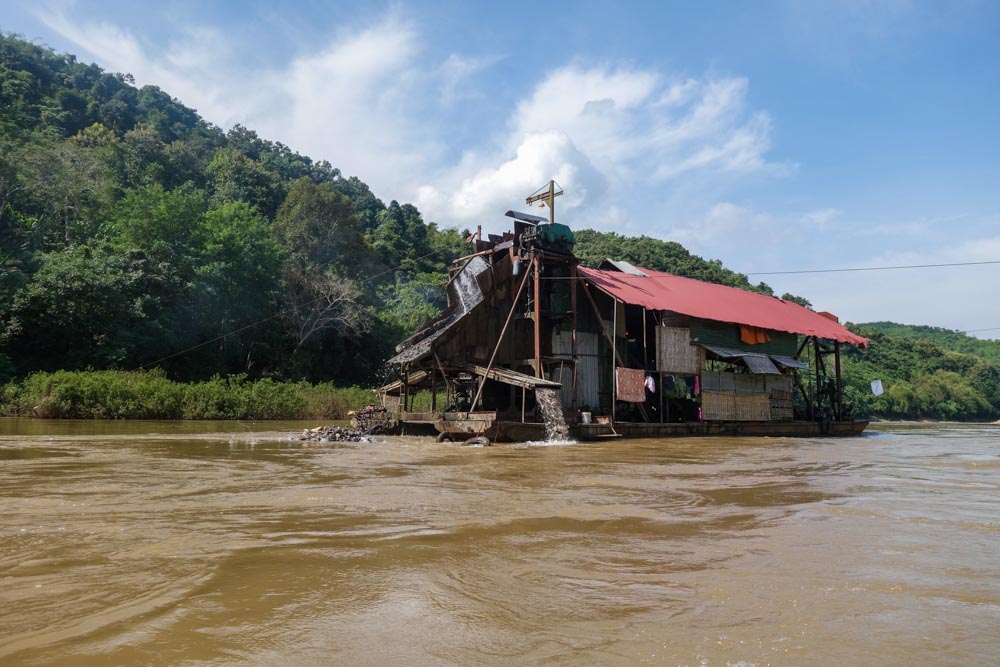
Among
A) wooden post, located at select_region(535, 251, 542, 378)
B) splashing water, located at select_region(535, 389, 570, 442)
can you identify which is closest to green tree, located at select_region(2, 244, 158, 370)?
wooden post, located at select_region(535, 251, 542, 378)

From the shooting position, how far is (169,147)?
48594 millimetres

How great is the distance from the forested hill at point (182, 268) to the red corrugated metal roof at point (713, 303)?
16.1 metres

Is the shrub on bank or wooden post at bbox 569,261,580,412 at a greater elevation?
wooden post at bbox 569,261,580,412

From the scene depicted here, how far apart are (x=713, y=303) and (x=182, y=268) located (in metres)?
23.2

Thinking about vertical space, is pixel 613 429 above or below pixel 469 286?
below

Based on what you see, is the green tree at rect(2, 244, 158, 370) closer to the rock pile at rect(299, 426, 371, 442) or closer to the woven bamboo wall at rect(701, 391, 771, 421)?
the rock pile at rect(299, 426, 371, 442)

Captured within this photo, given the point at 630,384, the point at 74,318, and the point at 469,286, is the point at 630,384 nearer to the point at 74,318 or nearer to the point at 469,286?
the point at 469,286

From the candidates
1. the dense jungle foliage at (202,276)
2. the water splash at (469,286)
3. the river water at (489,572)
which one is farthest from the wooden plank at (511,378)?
the dense jungle foliage at (202,276)

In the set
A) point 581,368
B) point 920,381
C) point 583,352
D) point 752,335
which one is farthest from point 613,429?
point 920,381

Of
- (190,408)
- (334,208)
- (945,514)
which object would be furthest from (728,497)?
(334,208)

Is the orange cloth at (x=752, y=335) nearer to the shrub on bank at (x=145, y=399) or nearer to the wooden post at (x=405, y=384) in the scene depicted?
the wooden post at (x=405, y=384)

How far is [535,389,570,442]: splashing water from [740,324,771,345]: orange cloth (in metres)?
8.79

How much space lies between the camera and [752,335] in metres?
21.5

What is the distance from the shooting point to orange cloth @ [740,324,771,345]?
21.1 meters
